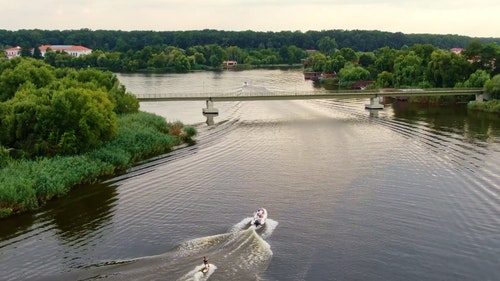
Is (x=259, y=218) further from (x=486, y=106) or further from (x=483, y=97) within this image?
(x=483, y=97)

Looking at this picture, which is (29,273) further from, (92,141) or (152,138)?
(152,138)

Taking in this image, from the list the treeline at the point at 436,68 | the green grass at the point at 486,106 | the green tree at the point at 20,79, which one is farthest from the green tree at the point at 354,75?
the green tree at the point at 20,79

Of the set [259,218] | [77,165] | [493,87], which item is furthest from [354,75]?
[259,218]

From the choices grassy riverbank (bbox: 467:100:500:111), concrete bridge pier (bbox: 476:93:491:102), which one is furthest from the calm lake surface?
concrete bridge pier (bbox: 476:93:491:102)

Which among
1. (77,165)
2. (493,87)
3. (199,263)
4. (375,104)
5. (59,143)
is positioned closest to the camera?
(199,263)

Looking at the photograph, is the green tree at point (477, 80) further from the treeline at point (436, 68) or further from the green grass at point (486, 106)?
the green grass at point (486, 106)

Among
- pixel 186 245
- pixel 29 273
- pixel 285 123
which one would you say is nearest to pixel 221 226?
pixel 186 245
